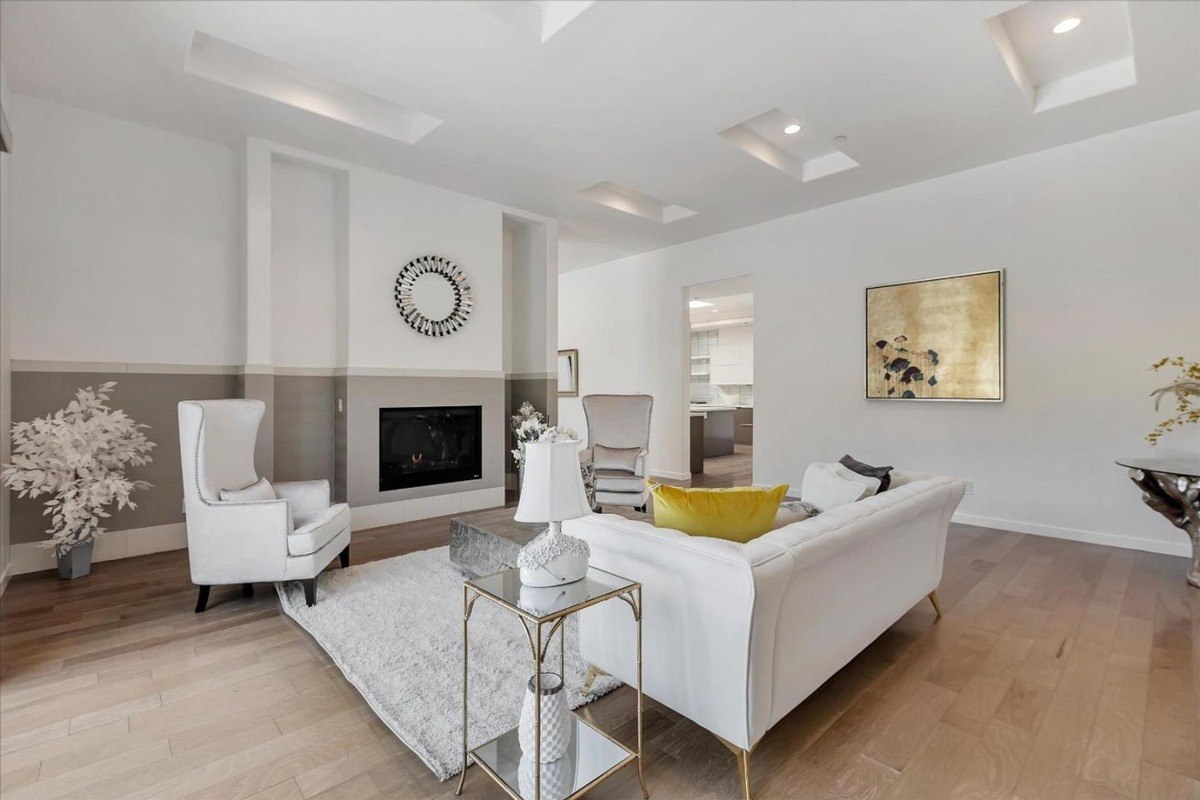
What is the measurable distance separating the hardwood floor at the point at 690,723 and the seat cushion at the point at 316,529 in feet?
1.19

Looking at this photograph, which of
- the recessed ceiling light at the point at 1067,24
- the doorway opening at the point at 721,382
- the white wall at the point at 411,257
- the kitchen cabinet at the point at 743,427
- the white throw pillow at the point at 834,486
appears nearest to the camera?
the white throw pillow at the point at 834,486

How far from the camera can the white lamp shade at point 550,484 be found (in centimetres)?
159

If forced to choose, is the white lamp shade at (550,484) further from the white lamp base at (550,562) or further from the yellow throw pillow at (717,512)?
the yellow throw pillow at (717,512)

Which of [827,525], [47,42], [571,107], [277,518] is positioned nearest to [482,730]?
[827,525]

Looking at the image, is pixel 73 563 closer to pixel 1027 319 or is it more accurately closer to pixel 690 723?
pixel 690 723

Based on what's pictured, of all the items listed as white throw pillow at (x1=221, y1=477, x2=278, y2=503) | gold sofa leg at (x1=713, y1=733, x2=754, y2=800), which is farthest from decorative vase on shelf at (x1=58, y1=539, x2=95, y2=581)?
gold sofa leg at (x1=713, y1=733, x2=754, y2=800)

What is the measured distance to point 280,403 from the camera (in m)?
4.25

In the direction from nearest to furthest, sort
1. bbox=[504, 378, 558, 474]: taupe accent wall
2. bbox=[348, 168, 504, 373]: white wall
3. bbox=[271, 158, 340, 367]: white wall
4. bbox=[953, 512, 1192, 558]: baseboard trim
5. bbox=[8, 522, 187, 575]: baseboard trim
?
bbox=[8, 522, 187, 575]: baseboard trim, bbox=[953, 512, 1192, 558]: baseboard trim, bbox=[271, 158, 340, 367]: white wall, bbox=[348, 168, 504, 373]: white wall, bbox=[504, 378, 558, 474]: taupe accent wall

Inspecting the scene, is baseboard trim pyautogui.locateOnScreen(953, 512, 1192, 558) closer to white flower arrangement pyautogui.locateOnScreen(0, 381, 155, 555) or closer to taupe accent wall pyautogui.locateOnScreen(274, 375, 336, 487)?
taupe accent wall pyautogui.locateOnScreen(274, 375, 336, 487)

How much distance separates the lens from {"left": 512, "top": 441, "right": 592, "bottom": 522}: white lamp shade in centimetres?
159

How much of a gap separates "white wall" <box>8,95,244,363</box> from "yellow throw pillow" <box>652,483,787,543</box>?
377 cm

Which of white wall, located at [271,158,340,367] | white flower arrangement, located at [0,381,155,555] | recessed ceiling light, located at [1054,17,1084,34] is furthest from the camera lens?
white wall, located at [271,158,340,367]

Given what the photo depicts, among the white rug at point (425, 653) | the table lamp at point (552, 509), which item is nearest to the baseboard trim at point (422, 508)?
the white rug at point (425, 653)

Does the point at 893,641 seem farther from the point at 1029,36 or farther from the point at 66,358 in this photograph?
the point at 66,358
